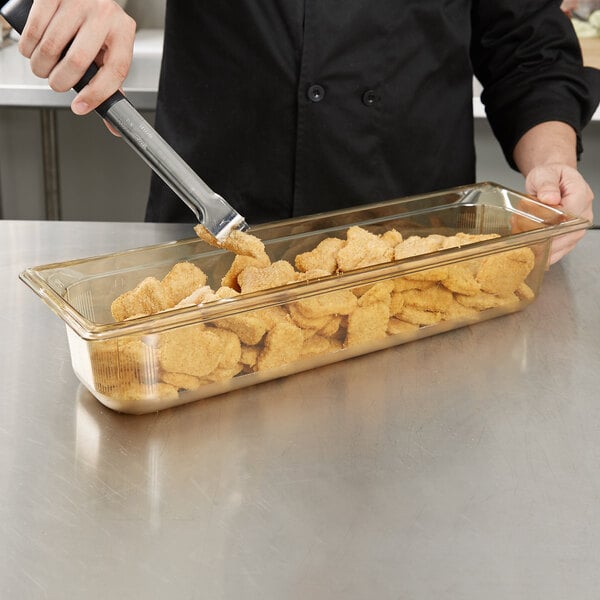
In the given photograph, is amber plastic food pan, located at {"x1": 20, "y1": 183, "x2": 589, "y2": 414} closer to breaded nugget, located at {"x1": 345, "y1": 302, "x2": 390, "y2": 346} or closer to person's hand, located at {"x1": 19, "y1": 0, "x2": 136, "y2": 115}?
breaded nugget, located at {"x1": 345, "y1": 302, "x2": 390, "y2": 346}

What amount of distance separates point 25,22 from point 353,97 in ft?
1.74

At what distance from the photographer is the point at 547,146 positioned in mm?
1234

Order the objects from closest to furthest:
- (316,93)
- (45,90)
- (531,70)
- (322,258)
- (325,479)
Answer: (325,479), (322,258), (316,93), (531,70), (45,90)

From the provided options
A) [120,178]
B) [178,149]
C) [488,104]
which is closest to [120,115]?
[178,149]

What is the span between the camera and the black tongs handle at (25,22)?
81cm

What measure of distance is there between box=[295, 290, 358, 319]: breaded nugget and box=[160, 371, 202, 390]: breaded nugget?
0.11 metres

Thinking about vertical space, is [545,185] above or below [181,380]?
above

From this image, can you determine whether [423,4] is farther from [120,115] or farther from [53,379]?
[53,379]

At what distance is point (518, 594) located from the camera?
58 centimetres

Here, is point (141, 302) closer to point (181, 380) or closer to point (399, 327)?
point (181, 380)

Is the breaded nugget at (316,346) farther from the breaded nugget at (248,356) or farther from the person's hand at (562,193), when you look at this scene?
the person's hand at (562,193)

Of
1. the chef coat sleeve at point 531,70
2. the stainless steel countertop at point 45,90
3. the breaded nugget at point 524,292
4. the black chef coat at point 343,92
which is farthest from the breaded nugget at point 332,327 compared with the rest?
the stainless steel countertop at point 45,90

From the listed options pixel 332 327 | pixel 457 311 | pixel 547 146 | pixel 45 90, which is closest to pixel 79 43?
pixel 332 327

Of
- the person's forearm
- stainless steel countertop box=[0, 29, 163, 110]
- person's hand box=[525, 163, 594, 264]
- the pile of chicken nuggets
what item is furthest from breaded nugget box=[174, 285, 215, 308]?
stainless steel countertop box=[0, 29, 163, 110]
